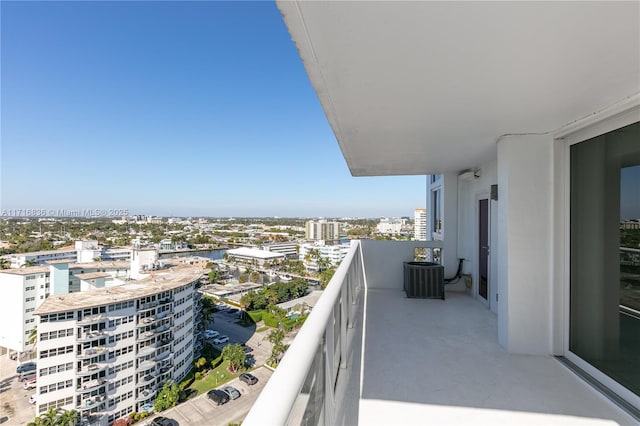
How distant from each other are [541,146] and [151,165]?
1800 inches

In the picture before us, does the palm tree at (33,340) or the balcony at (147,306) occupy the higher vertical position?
the balcony at (147,306)

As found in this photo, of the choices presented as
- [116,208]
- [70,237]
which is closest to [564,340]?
[70,237]

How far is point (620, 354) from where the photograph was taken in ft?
7.27

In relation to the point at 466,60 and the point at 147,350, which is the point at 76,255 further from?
the point at 466,60

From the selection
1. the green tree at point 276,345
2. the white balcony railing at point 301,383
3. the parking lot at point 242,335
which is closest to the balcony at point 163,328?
the parking lot at point 242,335

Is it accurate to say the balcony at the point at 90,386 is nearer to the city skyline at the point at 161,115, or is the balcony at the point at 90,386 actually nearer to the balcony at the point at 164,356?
the balcony at the point at 164,356

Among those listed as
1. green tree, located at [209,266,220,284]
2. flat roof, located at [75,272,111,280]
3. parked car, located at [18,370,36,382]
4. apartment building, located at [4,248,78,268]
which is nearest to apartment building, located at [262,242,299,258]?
green tree, located at [209,266,220,284]

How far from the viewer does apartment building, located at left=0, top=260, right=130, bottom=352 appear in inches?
776

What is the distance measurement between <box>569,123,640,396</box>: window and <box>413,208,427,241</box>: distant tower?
556cm

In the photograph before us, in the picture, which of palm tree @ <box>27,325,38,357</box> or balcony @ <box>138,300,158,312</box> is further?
palm tree @ <box>27,325,38,357</box>

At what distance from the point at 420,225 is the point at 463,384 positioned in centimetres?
671

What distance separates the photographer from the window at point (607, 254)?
6.99ft

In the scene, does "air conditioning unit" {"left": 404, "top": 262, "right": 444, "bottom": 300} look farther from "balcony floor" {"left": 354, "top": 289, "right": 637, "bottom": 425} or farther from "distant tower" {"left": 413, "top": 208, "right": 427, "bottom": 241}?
"distant tower" {"left": 413, "top": 208, "right": 427, "bottom": 241}

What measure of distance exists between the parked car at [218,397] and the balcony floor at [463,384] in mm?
15984
